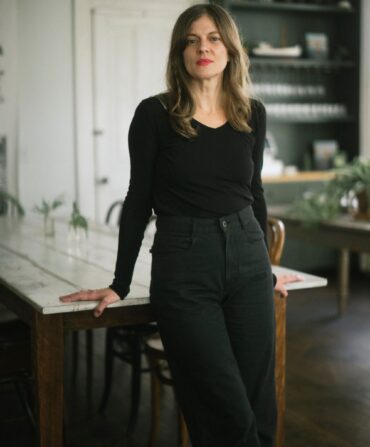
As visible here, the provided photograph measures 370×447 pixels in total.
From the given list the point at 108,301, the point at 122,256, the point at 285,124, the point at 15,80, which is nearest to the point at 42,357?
the point at 108,301

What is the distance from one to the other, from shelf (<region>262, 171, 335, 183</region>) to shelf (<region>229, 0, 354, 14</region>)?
1.46 m

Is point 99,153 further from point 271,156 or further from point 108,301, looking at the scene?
point 108,301

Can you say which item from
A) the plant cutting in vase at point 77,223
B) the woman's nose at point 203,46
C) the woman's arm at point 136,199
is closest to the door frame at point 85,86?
the plant cutting in vase at point 77,223

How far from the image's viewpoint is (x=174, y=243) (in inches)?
79.9

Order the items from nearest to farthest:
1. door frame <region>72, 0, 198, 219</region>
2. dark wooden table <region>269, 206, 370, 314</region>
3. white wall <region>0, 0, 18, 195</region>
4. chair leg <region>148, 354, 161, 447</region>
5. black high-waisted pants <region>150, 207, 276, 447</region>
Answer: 1. black high-waisted pants <region>150, 207, 276, 447</region>
2. chair leg <region>148, 354, 161, 447</region>
3. dark wooden table <region>269, 206, 370, 314</region>
4. white wall <region>0, 0, 18, 195</region>
5. door frame <region>72, 0, 198, 219</region>

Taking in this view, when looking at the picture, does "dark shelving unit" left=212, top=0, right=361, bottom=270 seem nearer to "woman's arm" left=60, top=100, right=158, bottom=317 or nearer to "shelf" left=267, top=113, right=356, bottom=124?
"shelf" left=267, top=113, right=356, bottom=124

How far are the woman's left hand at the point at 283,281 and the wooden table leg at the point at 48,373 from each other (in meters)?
0.71

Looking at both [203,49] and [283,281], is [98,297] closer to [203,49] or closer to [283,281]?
[283,281]

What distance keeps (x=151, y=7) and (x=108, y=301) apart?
4.57m

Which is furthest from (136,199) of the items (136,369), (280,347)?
(136,369)

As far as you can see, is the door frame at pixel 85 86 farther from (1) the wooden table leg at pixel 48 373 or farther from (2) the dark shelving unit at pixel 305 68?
(1) the wooden table leg at pixel 48 373

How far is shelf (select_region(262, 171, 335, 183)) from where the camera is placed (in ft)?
21.5

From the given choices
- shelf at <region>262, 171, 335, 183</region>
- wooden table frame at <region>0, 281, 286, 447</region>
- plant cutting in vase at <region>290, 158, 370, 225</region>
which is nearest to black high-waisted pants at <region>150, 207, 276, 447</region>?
wooden table frame at <region>0, 281, 286, 447</region>

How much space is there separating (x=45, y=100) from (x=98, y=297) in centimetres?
409
